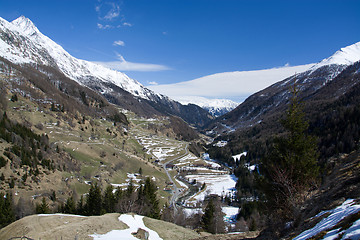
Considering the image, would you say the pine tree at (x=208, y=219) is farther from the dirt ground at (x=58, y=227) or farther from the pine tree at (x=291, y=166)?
the pine tree at (x=291, y=166)

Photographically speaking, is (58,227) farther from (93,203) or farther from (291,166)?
(93,203)

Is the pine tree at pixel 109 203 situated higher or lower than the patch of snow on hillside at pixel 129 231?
lower

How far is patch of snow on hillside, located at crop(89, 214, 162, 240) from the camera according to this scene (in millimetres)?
28539

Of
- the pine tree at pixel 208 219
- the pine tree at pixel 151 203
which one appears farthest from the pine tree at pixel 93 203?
the pine tree at pixel 208 219

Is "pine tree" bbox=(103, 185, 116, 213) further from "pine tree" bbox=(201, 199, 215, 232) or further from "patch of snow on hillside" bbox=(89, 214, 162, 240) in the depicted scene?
"patch of snow on hillside" bbox=(89, 214, 162, 240)

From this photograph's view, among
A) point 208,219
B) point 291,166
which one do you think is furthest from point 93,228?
point 208,219

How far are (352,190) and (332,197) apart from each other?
190 centimetres

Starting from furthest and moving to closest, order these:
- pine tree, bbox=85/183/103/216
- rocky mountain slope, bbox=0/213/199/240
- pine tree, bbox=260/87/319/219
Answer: pine tree, bbox=85/183/103/216, rocky mountain slope, bbox=0/213/199/240, pine tree, bbox=260/87/319/219

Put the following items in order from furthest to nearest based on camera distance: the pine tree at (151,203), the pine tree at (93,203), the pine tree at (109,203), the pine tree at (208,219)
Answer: the pine tree at (109,203) < the pine tree at (93,203) < the pine tree at (208,219) < the pine tree at (151,203)

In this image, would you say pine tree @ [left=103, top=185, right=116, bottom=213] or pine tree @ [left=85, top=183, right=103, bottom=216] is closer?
pine tree @ [left=85, top=183, right=103, bottom=216]

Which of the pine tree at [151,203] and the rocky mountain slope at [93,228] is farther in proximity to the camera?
the pine tree at [151,203]

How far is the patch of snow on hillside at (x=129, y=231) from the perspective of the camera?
2854cm

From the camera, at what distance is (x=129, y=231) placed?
31.5m

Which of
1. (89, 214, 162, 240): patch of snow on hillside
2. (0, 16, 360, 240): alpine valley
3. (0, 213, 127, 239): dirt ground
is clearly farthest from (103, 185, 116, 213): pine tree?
(89, 214, 162, 240): patch of snow on hillside
